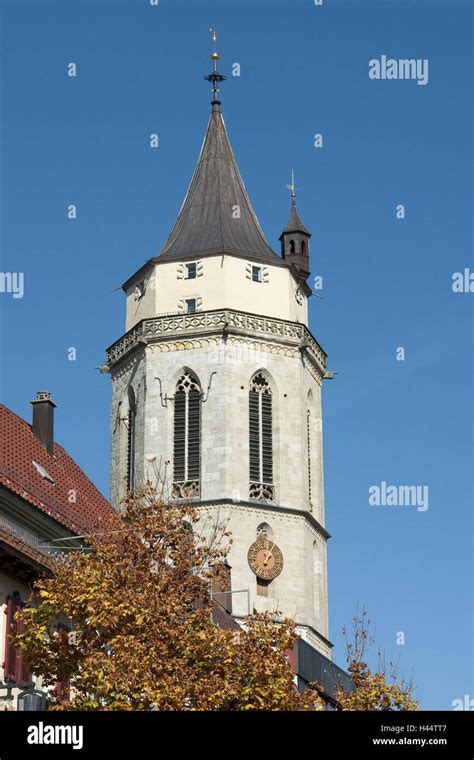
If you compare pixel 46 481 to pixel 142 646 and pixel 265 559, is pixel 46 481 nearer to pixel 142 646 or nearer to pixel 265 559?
pixel 142 646

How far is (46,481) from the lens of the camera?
44062mm

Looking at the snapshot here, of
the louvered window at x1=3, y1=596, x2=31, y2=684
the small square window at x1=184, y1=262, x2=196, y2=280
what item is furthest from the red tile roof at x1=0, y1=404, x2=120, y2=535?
the small square window at x1=184, y1=262, x2=196, y2=280

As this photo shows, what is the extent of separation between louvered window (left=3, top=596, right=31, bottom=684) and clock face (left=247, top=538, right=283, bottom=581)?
37.6m

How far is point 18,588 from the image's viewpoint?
3450cm

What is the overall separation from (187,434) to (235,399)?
267cm

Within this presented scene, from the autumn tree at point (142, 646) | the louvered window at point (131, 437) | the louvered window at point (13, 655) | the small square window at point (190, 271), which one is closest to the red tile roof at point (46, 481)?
the louvered window at point (13, 655)

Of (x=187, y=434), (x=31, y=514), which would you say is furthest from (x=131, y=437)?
(x=31, y=514)

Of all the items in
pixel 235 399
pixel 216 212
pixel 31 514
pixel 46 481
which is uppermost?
pixel 216 212

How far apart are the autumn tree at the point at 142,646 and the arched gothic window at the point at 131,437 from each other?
42.1 meters

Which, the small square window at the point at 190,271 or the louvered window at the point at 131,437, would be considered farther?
the small square window at the point at 190,271

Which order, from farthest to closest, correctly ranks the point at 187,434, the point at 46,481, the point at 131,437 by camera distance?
1. the point at 131,437
2. the point at 187,434
3. the point at 46,481

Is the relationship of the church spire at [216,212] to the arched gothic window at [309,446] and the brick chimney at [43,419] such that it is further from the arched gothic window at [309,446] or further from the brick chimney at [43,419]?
the brick chimney at [43,419]

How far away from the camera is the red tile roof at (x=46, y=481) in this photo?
40.1 metres
